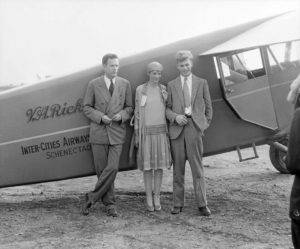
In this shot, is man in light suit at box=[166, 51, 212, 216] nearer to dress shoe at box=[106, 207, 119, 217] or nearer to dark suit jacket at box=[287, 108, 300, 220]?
dress shoe at box=[106, 207, 119, 217]

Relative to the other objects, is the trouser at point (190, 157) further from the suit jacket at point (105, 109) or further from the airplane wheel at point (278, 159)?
the airplane wheel at point (278, 159)

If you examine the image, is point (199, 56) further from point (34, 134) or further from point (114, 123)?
point (34, 134)

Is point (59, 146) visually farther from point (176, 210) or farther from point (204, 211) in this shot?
point (204, 211)

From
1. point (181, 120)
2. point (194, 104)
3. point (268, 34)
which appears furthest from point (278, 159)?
point (181, 120)

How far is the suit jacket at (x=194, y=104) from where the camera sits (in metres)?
5.59

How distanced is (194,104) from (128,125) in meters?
1.07

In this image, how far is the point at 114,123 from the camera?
5824 mm

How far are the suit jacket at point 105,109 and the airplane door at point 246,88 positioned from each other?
1468 mm

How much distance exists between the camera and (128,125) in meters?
6.17

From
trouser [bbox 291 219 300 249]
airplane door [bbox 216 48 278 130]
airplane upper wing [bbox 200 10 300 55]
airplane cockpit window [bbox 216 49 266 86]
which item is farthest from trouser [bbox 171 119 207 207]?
trouser [bbox 291 219 300 249]

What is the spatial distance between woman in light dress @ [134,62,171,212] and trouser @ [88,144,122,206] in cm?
32

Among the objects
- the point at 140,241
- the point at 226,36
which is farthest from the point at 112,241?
the point at 226,36

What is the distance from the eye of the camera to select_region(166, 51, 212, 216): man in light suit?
5.58 metres

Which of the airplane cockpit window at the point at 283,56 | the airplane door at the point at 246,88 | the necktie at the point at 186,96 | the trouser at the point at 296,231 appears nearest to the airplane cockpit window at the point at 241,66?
the airplane door at the point at 246,88
